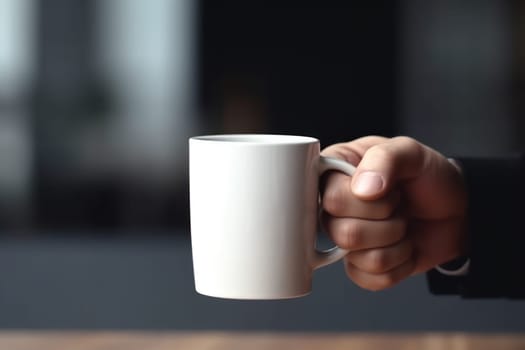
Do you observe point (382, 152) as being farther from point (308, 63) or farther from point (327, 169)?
point (308, 63)

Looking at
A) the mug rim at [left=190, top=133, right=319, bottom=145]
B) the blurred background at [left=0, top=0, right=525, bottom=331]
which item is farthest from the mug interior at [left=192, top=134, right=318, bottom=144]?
the blurred background at [left=0, top=0, right=525, bottom=331]

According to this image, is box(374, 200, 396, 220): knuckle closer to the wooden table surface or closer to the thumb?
the thumb

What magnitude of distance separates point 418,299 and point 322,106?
265 centimetres

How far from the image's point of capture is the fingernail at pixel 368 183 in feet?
2.76

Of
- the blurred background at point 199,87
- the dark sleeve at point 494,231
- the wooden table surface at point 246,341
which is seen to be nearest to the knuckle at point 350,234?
the wooden table surface at point 246,341

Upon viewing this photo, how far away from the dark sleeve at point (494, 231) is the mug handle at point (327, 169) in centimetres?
25

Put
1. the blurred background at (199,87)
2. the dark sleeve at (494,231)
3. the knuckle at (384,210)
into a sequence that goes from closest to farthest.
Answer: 1. the knuckle at (384,210)
2. the dark sleeve at (494,231)
3. the blurred background at (199,87)

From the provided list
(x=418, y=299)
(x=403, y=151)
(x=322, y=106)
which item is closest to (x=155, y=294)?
A: (x=418, y=299)

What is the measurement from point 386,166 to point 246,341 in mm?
205

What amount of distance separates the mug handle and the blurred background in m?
3.03

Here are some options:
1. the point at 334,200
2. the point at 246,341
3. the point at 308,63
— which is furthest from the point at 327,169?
the point at 308,63

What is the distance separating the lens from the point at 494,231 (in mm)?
1029

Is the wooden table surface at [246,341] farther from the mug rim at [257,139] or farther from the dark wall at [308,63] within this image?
the dark wall at [308,63]

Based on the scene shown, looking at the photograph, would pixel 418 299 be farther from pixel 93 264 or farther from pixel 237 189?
pixel 237 189
